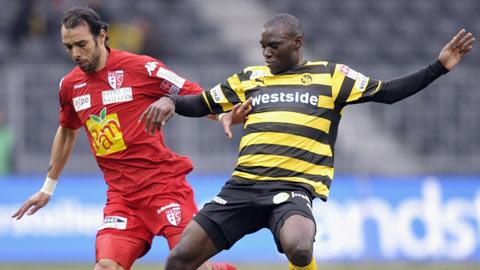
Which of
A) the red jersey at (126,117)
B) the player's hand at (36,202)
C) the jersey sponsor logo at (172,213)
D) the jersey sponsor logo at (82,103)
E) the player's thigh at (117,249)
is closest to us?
the player's thigh at (117,249)

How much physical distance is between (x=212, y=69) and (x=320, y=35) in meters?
4.09

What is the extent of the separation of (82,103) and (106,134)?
345mm

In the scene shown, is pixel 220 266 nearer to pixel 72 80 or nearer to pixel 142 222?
pixel 142 222

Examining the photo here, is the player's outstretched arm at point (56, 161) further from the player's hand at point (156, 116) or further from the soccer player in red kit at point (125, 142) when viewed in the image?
the player's hand at point (156, 116)

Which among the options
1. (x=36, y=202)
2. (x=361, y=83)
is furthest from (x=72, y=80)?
(x=361, y=83)

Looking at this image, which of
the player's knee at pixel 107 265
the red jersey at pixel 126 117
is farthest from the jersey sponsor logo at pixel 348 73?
the player's knee at pixel 107 265

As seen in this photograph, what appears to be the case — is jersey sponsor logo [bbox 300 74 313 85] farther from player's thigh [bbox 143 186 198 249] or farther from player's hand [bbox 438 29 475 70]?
player's thigh [bbox 143 186 198 249]

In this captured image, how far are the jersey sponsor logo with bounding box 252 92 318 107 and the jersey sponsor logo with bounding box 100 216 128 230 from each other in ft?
4.58

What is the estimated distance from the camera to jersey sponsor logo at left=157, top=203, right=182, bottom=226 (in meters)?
9.04

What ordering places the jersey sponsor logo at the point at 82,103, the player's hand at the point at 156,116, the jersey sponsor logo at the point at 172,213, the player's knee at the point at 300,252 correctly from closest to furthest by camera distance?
1. the player's knee at the point at 300,252
2. the player's hand at the point at 156,116
3. the jersey sponsor logo at the point at 172,213
4. the jersey sponsor logo at the point at 82,103

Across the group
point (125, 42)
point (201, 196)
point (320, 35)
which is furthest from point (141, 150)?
point (320, 35)

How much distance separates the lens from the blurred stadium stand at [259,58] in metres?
17.7

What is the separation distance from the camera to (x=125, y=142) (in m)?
9.13

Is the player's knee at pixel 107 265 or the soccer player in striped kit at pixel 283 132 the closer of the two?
the soccer player in striped kit at pixel 283 132
